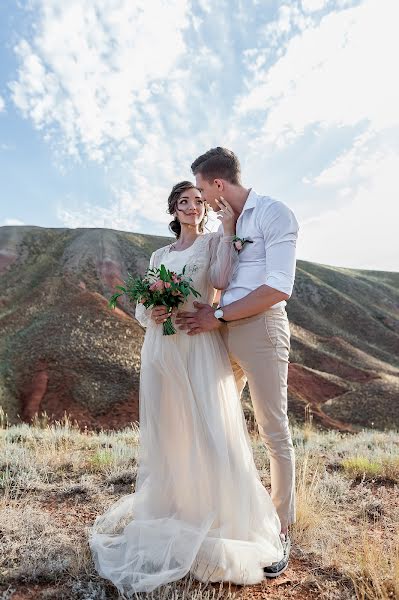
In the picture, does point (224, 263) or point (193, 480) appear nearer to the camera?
point (193, 480)

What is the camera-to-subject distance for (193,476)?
318 cm

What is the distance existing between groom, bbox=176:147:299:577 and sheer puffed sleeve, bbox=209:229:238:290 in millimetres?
48

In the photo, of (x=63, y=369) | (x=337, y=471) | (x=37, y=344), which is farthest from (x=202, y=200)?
(x=37, y=344)

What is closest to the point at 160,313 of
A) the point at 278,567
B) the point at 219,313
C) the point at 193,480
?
the point at 219,313

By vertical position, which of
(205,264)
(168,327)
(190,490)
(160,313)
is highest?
(205,264)

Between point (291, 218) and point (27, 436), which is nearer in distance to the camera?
point (291, 218)

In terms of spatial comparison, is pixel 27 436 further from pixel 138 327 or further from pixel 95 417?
pixel 138 327

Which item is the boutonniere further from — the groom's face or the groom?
the groom's face

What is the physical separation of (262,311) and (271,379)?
0.49m

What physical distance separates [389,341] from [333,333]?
21.4ft

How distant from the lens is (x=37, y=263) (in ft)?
114

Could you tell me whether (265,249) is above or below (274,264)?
above

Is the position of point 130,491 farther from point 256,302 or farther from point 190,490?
point 256,302

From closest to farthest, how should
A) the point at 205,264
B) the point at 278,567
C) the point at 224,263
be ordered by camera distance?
the point at 278,567 → the point at 224,263 → the point at 205,264
